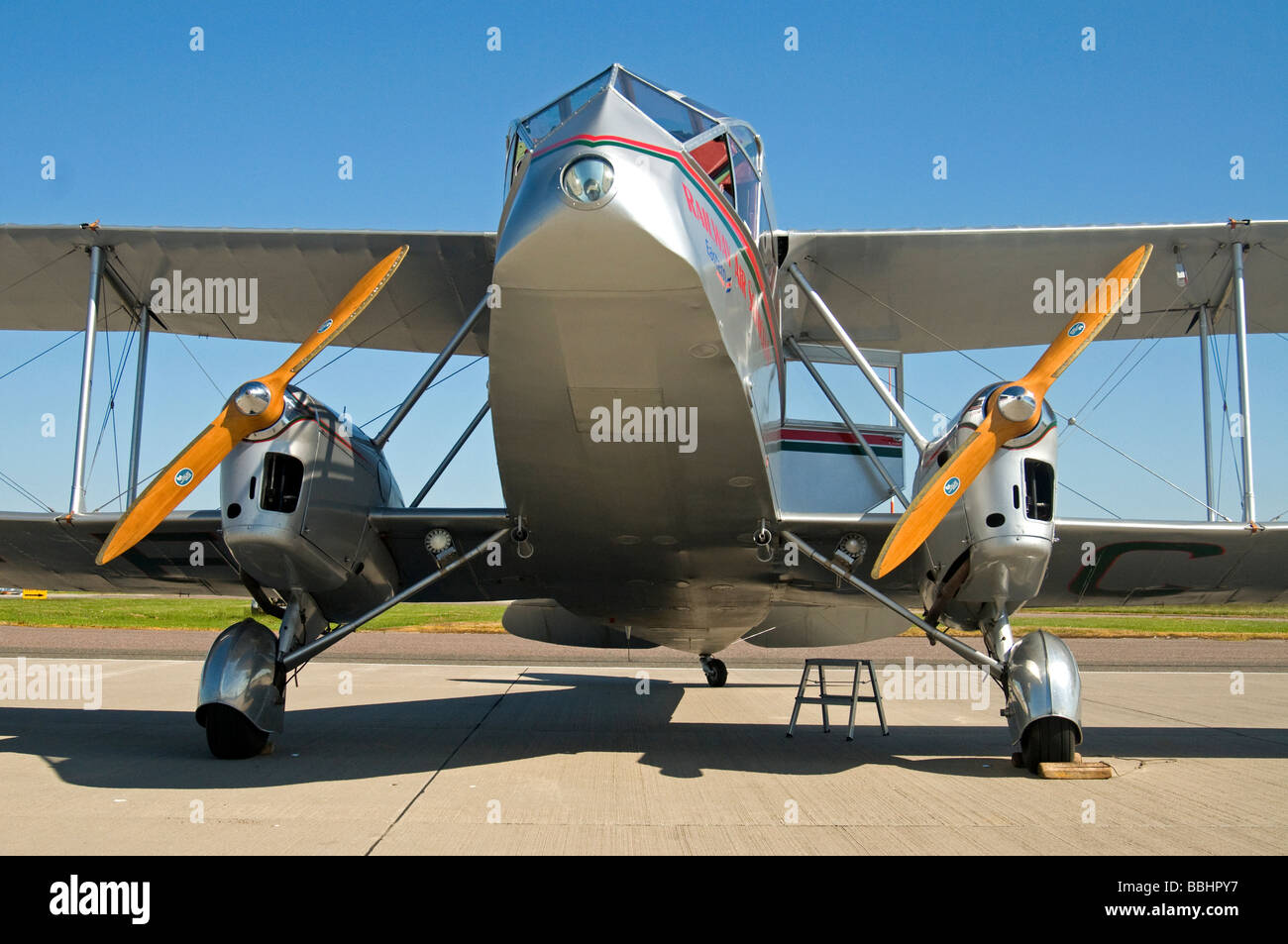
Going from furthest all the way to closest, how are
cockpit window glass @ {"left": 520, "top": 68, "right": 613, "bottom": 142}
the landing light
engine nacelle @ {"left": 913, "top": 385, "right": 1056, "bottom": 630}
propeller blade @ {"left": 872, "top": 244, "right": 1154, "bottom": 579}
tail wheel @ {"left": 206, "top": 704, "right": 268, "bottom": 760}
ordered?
1. tail wheel @ {"left": 206, "top": 704, "right": 268, "bottom": 760}
2. engine nacelle @ {"left": 913, "top": 385, "right": 1056, "bottom": 630}
3. propeller blade @ {"left": 872, "top": 244, "right": 1154, "bottom": 579}
4. cockpit window glass @ {"left": 520, "top": 68, "right": 613, "bottom": 142}
5. the landing light

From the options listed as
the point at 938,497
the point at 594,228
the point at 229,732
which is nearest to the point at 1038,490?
the point at 938,497

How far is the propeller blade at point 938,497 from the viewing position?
729cm

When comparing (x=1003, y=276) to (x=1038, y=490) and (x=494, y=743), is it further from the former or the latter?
(x=494, y=743)

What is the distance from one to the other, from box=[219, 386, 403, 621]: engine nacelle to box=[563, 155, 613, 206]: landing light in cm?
416

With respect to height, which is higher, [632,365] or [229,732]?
[632,365]

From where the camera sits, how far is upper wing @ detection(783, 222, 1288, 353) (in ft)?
32.8

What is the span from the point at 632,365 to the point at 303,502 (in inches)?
142

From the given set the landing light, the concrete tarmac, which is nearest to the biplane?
the landing light

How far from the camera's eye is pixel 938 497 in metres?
7.52

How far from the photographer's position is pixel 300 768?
807cm

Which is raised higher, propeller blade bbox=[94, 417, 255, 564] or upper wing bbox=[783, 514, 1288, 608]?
propeller blade bbox=[94, 417, 255, 564]

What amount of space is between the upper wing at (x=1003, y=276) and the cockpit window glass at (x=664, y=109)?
10.3 ft

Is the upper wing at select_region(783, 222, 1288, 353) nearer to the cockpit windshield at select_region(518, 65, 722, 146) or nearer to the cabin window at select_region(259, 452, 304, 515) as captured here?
the cockpit windshield at select_region(518, 65, 722, 146)
